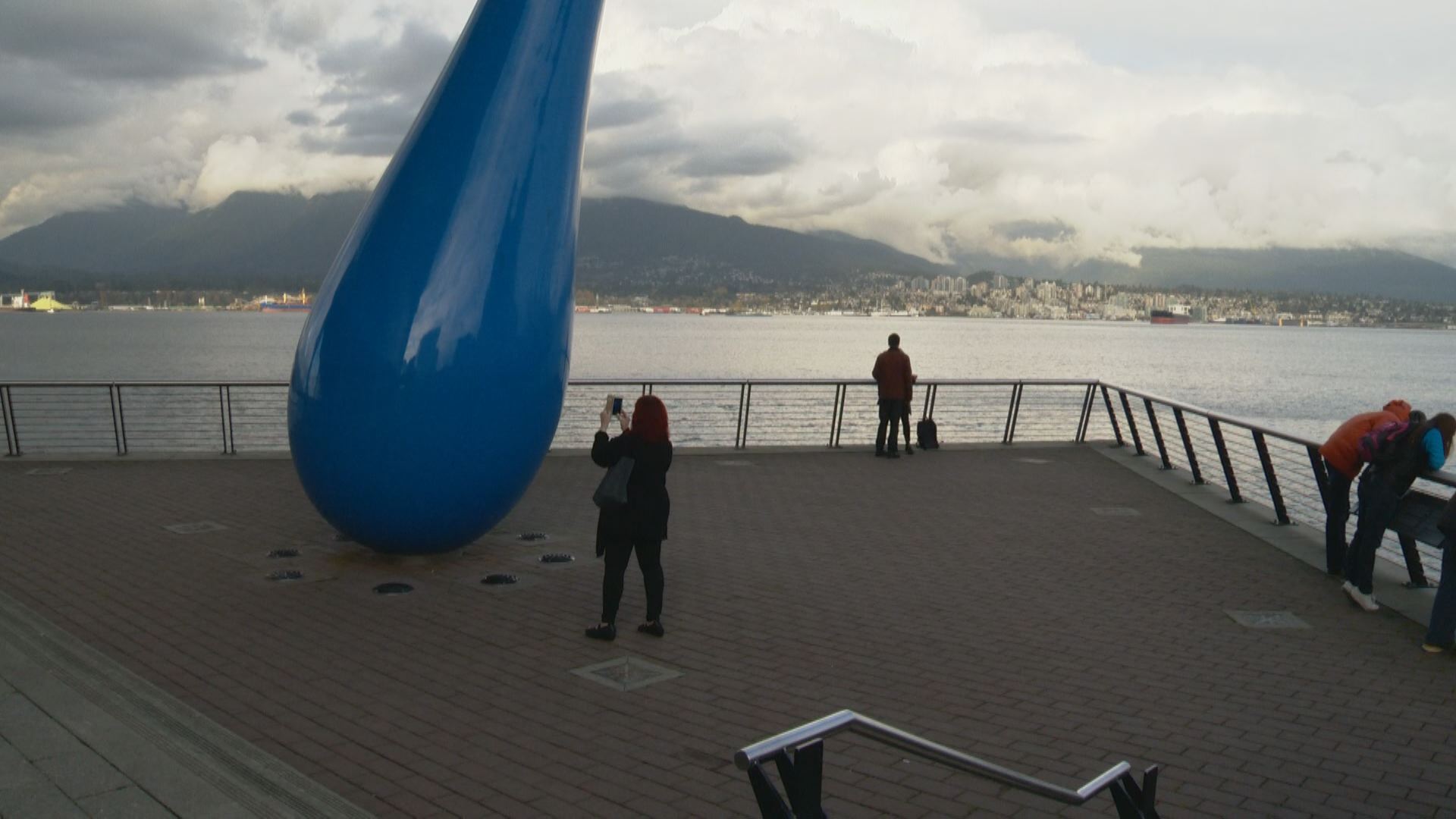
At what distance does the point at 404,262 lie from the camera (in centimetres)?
833

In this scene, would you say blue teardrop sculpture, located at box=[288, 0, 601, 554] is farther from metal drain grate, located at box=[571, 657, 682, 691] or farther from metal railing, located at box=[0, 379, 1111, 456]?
metal railing, located at box=[0, 379, 1111, 456]

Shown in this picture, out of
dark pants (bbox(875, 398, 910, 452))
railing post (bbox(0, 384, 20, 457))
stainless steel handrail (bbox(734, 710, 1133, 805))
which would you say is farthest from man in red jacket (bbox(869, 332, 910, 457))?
stainless steel handrail (bbox(734, 710, 1133, 805))

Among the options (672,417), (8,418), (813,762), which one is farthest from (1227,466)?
(672,417)

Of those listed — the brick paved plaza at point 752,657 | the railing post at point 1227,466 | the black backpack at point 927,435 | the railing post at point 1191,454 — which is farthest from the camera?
the black backpack at point 927,435

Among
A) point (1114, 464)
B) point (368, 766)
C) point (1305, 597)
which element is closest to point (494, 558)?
point (368, 766)

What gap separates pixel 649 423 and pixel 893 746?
14.2 feet

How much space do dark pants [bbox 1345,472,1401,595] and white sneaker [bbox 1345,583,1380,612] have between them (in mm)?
34

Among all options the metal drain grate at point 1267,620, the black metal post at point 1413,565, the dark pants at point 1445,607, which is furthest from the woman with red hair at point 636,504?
the black metal post at point 1413,565

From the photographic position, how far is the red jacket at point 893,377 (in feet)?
52.8

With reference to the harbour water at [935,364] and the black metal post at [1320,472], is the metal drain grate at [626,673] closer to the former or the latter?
the black metal post at [1320,472]

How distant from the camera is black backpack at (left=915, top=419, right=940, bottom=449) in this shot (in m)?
17.2

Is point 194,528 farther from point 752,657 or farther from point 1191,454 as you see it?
point 1191,454

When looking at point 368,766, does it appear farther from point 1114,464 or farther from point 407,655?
point 1114,464

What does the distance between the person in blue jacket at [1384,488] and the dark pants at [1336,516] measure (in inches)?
10.1
